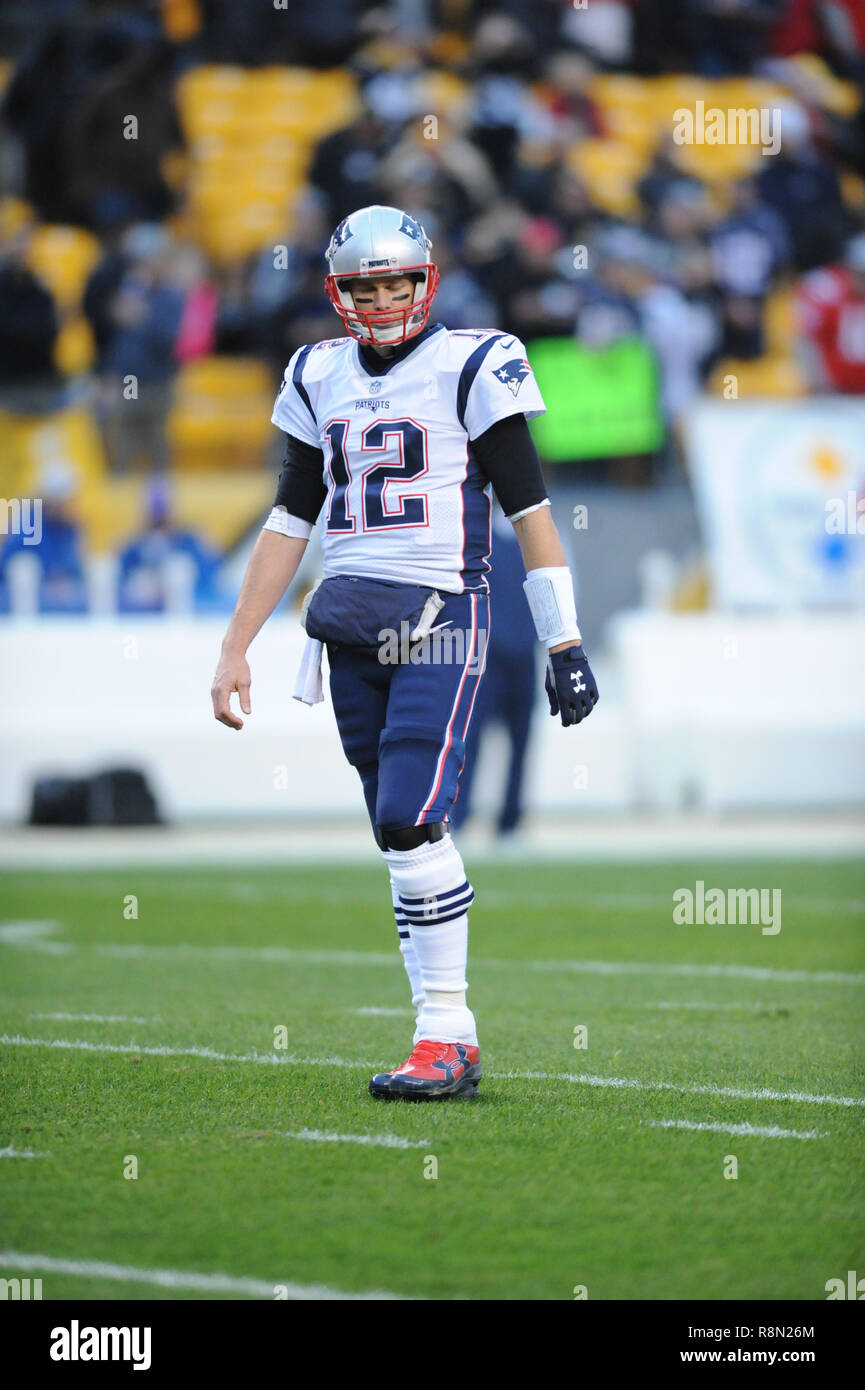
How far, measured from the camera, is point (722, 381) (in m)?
15.8

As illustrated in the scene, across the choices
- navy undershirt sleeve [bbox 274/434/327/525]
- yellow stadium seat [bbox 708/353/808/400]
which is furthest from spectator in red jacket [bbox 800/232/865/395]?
navy undershirt sleeve [bbox 274/434/327/525]

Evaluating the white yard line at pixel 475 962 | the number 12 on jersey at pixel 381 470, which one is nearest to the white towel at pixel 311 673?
the number 12 on jersey at pixel 381 470

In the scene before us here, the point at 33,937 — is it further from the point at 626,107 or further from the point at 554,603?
the point at 626,107

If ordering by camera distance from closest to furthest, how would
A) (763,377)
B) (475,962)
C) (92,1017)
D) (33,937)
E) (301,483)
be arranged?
(301,483) < (92,1017) < (475,962) < (33,937) < (763,377)

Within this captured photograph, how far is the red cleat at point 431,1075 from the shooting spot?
4.73m

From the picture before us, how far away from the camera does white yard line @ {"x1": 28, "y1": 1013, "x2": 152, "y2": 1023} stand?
607 cm

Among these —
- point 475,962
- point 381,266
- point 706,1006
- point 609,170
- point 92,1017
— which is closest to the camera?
point 381,266

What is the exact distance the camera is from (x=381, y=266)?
4848mm

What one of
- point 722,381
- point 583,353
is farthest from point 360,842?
point 722,381

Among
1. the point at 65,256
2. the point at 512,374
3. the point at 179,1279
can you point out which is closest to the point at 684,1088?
the point at 512,374

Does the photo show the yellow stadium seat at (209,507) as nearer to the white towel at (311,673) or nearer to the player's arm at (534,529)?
the white towel at (311,673)

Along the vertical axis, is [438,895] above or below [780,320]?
below

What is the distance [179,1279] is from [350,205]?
13.5 metres
